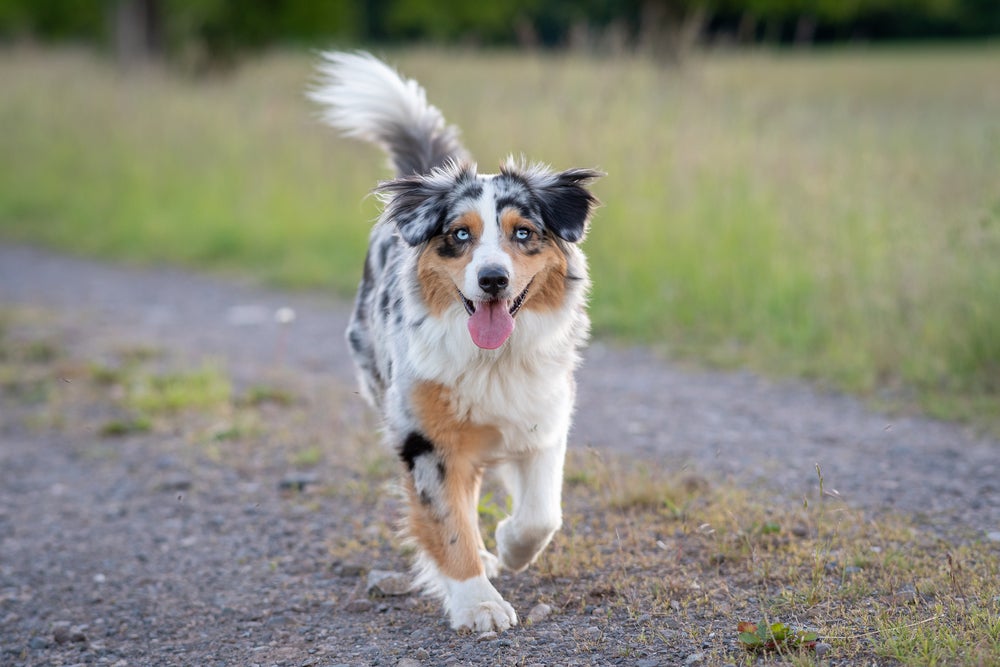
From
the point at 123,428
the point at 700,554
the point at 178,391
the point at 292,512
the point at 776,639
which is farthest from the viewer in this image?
the point at 178,391

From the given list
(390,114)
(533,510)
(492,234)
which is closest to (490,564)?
(533,510)

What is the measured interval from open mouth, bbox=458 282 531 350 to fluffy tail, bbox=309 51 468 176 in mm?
1498

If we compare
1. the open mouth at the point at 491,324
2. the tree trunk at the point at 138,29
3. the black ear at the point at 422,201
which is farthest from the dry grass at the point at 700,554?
the tree trunk at the point at 138,29

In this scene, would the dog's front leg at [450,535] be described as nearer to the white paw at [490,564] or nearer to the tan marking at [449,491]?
Result: the tan marking at [449,491]

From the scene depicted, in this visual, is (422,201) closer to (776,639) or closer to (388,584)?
(388,584)

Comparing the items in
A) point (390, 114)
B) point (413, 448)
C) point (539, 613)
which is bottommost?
point (539, 613)

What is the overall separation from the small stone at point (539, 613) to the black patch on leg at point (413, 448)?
661 mm

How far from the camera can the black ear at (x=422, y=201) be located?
3.88 metres

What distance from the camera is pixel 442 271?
383 cm

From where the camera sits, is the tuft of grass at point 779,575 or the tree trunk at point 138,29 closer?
the tuft of grass at point 779,575

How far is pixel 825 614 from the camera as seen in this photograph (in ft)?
11.6

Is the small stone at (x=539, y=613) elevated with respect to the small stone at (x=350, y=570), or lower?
elevated

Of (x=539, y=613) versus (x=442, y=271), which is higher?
(x=442, y=271)

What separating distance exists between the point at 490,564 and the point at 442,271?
116cm
